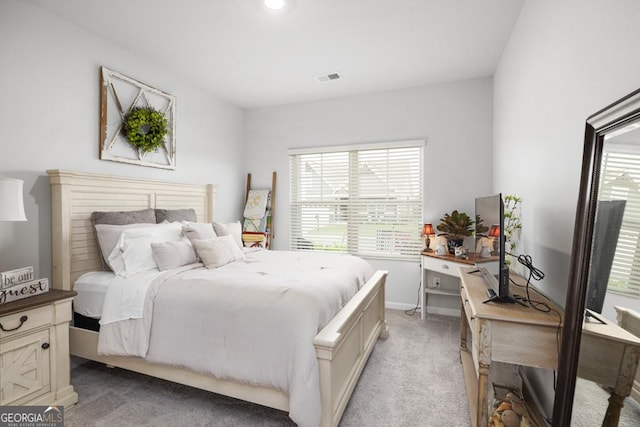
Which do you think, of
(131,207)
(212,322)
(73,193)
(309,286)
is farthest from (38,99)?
(309,286)

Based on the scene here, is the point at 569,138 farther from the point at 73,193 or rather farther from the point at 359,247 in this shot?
the point at 73,193

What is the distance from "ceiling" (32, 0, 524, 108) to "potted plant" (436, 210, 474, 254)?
165 centimetres

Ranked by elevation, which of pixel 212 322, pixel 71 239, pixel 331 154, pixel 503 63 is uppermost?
pixel 503 63

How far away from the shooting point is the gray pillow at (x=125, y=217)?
2602mm

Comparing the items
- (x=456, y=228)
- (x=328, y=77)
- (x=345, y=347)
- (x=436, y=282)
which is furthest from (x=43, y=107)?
(x=436, y=282)

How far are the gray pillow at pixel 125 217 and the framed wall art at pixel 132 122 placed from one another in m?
0.55

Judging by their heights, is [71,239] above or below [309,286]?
above

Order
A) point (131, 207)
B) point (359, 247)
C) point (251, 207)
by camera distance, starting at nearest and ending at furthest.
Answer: point (131, 207) → point (359, 247) → point (251, 207)

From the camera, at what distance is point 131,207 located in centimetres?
299

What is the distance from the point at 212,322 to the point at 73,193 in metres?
1.65

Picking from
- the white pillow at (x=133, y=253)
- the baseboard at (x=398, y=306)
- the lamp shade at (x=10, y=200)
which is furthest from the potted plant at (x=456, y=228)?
the lamp shade at (x=10, y=200)

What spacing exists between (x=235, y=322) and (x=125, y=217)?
1640 mm

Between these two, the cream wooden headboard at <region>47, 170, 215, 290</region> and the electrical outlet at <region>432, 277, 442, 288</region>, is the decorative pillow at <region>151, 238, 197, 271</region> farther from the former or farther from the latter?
the electrical outlet at <region>432, 277, 442, 288</region>

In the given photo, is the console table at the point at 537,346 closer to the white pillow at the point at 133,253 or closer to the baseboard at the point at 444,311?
the baseboard at the point at 444,311
